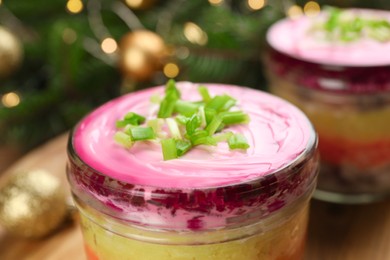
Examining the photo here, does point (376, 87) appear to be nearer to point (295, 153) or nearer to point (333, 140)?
point (333, 140)

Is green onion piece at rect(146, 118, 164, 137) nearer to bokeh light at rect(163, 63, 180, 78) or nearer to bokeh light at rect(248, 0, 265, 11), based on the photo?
bokeh light at rect(163, 63, 180, 78)

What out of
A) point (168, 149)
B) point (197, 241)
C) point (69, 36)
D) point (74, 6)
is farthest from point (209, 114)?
point (74, 6)

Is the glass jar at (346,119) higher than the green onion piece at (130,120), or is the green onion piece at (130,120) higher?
the green onion piece at (130,120)

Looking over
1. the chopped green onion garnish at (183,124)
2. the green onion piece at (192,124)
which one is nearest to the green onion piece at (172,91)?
the chopped green onion garnish at (183,124)

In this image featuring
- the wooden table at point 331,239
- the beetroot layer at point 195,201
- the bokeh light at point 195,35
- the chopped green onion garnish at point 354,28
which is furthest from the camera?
the bokeh light at point 195,35

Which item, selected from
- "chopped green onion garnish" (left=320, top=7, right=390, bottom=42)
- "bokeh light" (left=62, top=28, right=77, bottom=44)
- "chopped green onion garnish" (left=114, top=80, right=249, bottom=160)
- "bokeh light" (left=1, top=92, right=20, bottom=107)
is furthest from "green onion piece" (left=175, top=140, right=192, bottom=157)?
"bokeh light" (left=1, top=92, right=20, bottom=107)

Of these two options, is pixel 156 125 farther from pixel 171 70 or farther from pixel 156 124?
pixel 171 70

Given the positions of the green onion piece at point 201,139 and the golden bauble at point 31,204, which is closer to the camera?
the green onion piece at point 201,139

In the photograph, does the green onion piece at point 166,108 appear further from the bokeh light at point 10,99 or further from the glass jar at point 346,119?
the bokeh light at point 10,99
